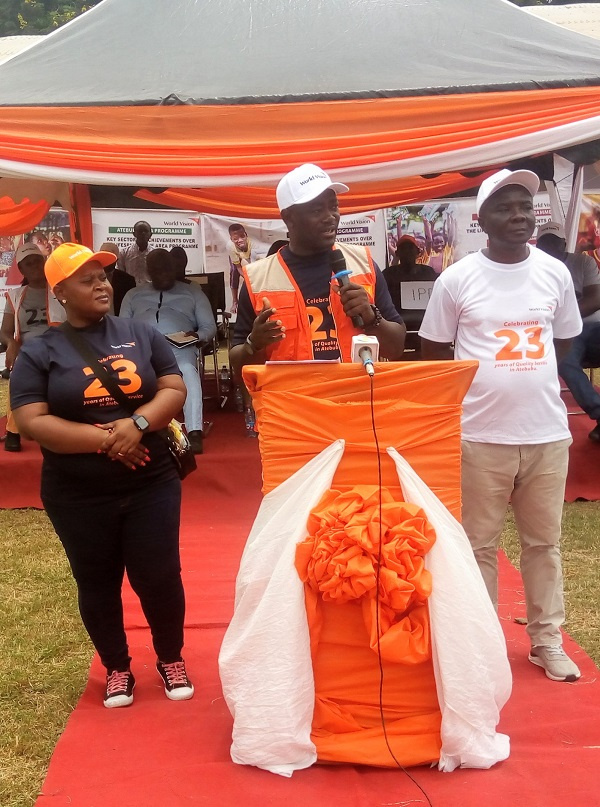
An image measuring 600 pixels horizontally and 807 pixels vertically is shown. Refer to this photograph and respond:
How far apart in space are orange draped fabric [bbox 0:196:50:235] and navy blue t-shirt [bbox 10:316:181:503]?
5.68 metres

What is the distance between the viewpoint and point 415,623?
2.54 meters

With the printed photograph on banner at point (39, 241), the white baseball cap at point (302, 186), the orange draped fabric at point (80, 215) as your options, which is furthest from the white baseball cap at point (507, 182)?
the printed photograph on banner at point (39, 241)

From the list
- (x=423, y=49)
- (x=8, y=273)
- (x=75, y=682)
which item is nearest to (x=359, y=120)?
(x=423, y=49)

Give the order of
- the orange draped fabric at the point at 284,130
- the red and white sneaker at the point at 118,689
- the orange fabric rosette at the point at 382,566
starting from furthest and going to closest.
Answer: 1. the orange draped fabric at the point at 284,130
2. the red and white sneaker at the point at 118,689
3. the orange fabric rosette at the point at 382,566

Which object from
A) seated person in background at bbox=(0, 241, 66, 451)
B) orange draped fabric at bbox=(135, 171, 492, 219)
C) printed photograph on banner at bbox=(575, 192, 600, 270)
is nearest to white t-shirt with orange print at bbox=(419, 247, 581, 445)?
seated person in background at bbox=(0, 241, 66, 451)

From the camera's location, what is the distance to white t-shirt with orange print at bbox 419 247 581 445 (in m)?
3.06

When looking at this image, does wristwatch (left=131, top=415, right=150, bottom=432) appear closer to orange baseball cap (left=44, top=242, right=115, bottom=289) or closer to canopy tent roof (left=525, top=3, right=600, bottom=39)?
orange baseball cap (left=44, top=242, right=115, bottom=289)

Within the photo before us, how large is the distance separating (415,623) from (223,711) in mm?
1012

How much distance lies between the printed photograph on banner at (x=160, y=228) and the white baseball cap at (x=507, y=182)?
9.04 meters

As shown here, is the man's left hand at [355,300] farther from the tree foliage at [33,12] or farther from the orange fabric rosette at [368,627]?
the tree foliage at [33,12]

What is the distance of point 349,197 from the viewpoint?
8219 millimetres

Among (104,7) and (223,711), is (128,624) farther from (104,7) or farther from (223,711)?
(104,7)

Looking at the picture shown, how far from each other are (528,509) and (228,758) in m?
1.43

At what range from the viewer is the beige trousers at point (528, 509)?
3139mm
